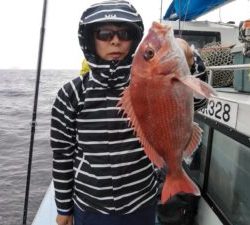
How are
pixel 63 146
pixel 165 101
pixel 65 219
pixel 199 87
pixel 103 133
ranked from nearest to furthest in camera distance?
pixel 199 87 → pixel 165 101 → pixel 103 133 → pixel 63 146 → pixel 65 219

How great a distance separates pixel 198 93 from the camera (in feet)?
5.58

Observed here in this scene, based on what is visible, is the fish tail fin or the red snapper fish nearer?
the red snapper fish

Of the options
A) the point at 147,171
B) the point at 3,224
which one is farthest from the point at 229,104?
the point at 3,224

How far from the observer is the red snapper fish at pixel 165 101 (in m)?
1.76

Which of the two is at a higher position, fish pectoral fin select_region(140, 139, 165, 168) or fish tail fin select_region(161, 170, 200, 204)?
fish pectoral fin select_region(140, 139, 165, 168)

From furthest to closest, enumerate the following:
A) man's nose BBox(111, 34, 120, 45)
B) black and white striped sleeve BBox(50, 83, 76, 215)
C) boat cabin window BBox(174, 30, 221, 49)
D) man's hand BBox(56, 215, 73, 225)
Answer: boat cabin window BBox(174, 30, 221, 49)
man's hand BBox(56, 215, 73, 225)
black and white striped sleeve BBox(50, 83, 76, 215)
man's nose BBox(111, 34, 120, 45)

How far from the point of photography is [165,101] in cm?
187

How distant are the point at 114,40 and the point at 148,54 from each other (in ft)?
1.96

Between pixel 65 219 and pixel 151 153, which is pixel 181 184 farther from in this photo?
pixel 65 219

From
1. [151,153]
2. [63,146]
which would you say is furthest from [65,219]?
[151,153]

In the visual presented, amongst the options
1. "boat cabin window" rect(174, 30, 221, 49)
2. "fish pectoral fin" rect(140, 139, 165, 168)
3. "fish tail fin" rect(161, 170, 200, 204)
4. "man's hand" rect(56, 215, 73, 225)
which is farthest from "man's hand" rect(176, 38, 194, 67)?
"boat cabin window" rect(174, 30, 221, 49)

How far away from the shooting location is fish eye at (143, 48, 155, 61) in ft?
5.78

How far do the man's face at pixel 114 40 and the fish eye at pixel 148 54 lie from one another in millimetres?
588

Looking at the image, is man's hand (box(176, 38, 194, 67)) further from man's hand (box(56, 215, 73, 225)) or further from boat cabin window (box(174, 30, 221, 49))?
boat cabin window (box(174, 30, 221, 49))
